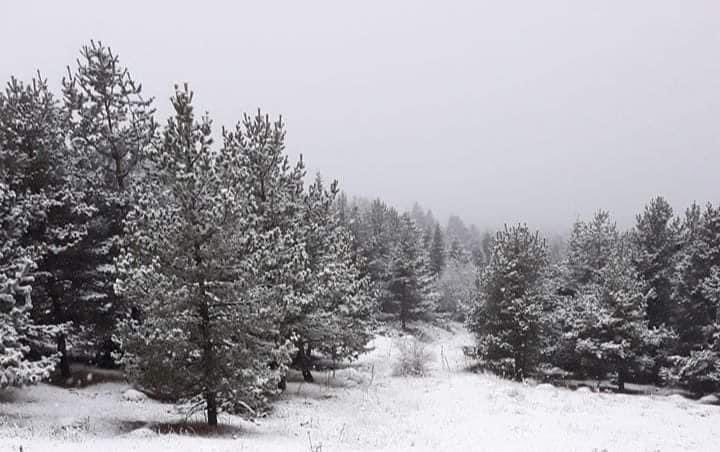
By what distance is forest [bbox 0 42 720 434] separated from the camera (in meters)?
14.3

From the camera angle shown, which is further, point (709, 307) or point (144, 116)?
point (709, 307)

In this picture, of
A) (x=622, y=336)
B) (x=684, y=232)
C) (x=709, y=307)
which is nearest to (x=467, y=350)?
(x=622, y=336)

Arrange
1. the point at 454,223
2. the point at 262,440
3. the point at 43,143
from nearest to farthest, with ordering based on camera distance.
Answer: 1. the point at 262,440
2. the point at 43,143
3. the point at 454,223

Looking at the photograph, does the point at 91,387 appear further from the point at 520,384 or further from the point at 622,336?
the point at 622,336

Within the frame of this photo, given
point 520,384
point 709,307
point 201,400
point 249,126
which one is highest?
point 249,126

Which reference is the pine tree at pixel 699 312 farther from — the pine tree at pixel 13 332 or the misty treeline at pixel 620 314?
the pine tree at pixel 13 332

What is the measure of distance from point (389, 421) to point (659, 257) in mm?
26969

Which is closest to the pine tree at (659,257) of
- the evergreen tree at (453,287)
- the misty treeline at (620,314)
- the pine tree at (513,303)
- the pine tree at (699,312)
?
the misty treeline at (620,314)

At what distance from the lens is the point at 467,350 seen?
35594mm

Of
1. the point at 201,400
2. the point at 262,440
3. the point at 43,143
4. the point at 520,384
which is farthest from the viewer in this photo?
the point at 520,384

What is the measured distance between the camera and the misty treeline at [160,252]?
1423 cm

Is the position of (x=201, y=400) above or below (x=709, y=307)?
below

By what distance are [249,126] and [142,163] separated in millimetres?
5147

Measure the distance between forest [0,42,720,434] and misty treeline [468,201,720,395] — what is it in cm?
13
